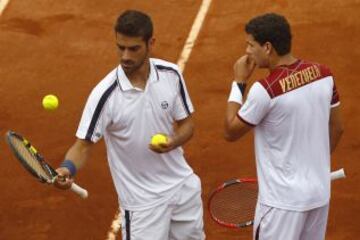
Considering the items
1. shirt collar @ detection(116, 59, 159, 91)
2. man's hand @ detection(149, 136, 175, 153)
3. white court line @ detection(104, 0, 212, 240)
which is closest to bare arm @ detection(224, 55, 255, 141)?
man's hand @ detection(149, 136, 175, 153)

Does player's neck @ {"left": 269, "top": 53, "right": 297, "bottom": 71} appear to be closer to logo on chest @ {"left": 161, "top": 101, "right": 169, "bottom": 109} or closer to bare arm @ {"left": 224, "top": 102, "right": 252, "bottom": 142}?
bare arm @ {"left": 224, "top": 102, "right": 252, "bottom": 142}

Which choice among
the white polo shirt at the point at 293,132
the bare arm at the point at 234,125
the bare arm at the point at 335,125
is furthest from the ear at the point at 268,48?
the bare arm at the point at 335,125

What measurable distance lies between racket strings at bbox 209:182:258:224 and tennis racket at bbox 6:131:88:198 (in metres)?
1.41

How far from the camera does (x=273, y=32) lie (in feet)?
18.4

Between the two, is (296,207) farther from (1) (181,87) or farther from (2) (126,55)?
(2) (126,55)

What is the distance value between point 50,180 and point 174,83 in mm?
1231

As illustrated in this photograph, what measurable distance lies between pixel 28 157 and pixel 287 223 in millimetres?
1931

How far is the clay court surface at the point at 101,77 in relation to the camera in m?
8.50

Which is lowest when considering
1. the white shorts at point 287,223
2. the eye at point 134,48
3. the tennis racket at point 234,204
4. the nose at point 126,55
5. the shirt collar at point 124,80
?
the tennis racket at point 234,204

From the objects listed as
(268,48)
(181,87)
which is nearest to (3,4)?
(181,87)

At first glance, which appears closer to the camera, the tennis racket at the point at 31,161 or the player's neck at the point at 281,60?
the player's neck at the point at 281,60

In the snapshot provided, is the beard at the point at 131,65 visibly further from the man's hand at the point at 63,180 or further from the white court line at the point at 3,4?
the white court line at the point at 3,4

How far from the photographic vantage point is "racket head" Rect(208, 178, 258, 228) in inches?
281

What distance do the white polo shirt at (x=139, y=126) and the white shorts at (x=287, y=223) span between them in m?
0.80
